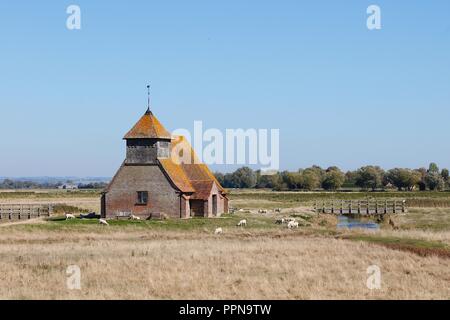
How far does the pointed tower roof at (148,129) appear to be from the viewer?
178 feet

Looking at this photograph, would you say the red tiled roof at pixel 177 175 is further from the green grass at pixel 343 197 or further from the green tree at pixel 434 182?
the green tree at pixel 434 182

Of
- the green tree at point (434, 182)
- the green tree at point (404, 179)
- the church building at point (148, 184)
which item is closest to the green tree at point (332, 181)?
the green tree at point (404, 179)

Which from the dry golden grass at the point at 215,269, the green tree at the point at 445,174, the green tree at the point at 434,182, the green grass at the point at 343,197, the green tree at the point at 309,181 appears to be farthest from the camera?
the green tree at the point at 445,174

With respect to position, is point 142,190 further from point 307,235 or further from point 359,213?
point 359,213

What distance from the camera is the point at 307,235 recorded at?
43.6 metres

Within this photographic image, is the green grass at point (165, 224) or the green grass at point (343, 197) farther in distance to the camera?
the green grass at point (343, 197)

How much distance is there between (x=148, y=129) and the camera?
A: 179 feet

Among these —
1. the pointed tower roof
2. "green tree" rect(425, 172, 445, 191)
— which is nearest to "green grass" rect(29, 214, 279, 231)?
the pointed tower roof

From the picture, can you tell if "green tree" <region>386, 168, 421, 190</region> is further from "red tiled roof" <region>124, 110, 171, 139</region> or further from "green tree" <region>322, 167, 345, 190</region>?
"red tiled roof" <region>124, 110, 171, 139</region>

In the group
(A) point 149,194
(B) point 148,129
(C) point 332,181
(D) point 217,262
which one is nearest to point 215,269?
(D) point 217,262

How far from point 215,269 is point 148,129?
94.6 feet

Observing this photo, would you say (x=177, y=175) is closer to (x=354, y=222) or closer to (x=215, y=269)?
(x=354, y=222)
